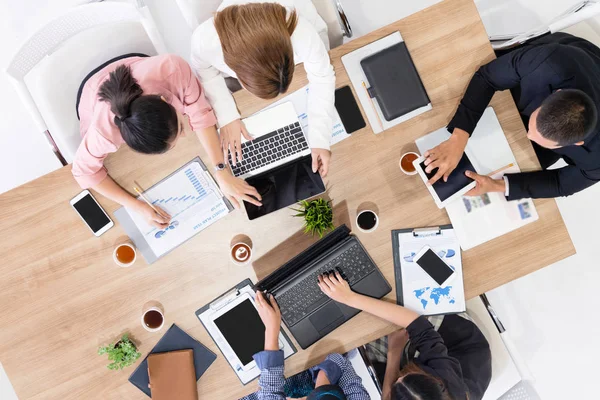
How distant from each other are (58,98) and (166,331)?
969 millimetres

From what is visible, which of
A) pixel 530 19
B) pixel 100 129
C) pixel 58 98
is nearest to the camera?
pixel 100 129

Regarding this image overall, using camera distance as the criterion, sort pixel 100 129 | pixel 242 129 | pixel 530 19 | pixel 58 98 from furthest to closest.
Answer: pixel 530 19 → pixel 58 98 → pixel 242 129 → pixel 100 129

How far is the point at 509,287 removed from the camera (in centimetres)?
232

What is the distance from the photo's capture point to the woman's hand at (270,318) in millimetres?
1439

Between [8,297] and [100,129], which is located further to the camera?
[8,297]

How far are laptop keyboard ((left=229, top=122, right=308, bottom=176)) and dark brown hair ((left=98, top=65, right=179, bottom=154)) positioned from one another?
29 centimetres

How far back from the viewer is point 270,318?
4.72ft

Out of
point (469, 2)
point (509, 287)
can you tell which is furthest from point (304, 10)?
point (509, 287)

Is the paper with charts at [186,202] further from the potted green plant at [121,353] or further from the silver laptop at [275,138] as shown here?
the potted green plant at [121,353]

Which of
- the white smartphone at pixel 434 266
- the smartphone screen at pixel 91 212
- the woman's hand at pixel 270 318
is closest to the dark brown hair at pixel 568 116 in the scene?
the white smartphone at pixel 434 266

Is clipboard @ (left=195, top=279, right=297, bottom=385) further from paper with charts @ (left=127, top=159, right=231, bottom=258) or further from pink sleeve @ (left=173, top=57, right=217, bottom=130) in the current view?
pink sleeve @ (left=173, top=57, right=217, bottom=130)

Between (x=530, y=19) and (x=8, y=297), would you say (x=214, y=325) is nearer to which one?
(x=8, y=297)

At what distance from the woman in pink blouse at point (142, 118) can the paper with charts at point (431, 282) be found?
0.59m

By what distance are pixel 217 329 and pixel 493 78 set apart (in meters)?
1.30
